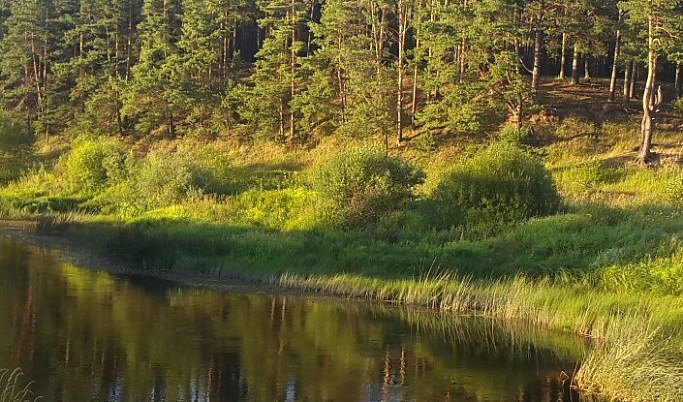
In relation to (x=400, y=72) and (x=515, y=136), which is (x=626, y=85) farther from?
(x=400, y=72)

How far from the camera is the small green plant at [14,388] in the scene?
16.8 meters

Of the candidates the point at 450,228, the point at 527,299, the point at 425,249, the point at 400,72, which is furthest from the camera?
the point at 400,72

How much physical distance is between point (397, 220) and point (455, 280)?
855 cm

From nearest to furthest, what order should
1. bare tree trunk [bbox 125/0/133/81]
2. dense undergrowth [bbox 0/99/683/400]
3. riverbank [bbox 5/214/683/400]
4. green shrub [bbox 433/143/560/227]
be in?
riverbank [bbox 5/214/683/400] < dense undergrowth [bbox 0/99/683/400] < green shrub [bbox 433/143/560/227] < bare tree trunk [bbox 125/0/133/81]

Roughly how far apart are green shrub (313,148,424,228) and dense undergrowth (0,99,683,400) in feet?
0.26

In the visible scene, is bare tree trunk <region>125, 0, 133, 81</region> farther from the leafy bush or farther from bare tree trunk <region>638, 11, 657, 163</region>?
bare tree trunk <region>638, 11, 657, 163</region>

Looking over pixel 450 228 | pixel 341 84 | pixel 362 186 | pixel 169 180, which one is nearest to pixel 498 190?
pixel 450 228

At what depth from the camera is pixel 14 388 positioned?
17.8m

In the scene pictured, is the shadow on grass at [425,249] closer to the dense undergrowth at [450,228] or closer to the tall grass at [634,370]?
the dense undergrowth at [450,228]

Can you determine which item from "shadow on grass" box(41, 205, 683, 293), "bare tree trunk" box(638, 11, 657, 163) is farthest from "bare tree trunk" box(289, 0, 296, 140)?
"shadow on grass" box(41, 205, 683, 293)

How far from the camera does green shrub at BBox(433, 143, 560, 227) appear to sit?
115 feet

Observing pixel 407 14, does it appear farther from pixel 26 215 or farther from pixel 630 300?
pixel 630 300

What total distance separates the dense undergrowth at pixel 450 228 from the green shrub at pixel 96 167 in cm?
25

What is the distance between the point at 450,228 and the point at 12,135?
47.2 metres
